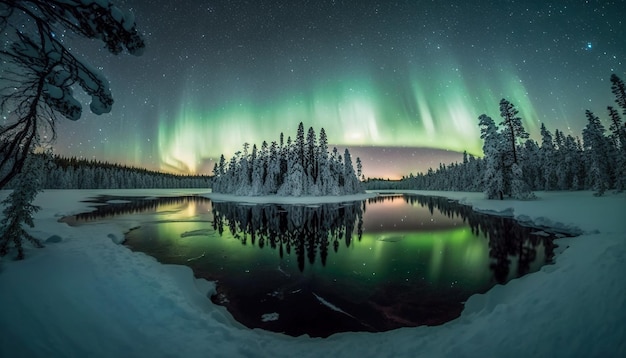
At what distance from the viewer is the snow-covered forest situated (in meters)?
59.8

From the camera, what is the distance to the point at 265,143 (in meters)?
72.3

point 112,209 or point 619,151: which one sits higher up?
point 619,151

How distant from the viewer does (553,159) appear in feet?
185

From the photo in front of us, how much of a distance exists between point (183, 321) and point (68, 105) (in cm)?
667

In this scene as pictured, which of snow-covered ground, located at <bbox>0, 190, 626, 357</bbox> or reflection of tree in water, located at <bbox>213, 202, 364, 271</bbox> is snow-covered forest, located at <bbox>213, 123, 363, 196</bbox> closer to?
reflection of tree in water, located at <bbox>213, 202, 364, 271</bbox>

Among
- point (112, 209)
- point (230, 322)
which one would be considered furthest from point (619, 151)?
point (112, 209)

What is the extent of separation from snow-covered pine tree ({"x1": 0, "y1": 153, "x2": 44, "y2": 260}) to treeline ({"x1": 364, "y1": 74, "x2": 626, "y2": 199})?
4411 centimetres

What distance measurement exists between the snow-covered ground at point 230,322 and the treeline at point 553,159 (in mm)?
32150

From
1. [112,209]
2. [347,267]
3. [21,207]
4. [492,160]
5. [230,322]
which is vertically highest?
[492,160]

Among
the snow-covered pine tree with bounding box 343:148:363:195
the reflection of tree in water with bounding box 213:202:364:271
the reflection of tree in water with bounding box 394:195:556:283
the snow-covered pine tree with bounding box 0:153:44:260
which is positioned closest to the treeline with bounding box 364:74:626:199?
the reflection of tree in water with bounding box 394:195:556:283

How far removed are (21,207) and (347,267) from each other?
521 inches

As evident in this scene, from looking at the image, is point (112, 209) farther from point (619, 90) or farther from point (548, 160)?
point (548, 160)

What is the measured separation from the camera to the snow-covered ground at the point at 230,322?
15.0ft

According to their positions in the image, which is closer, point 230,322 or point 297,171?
point 230,322
